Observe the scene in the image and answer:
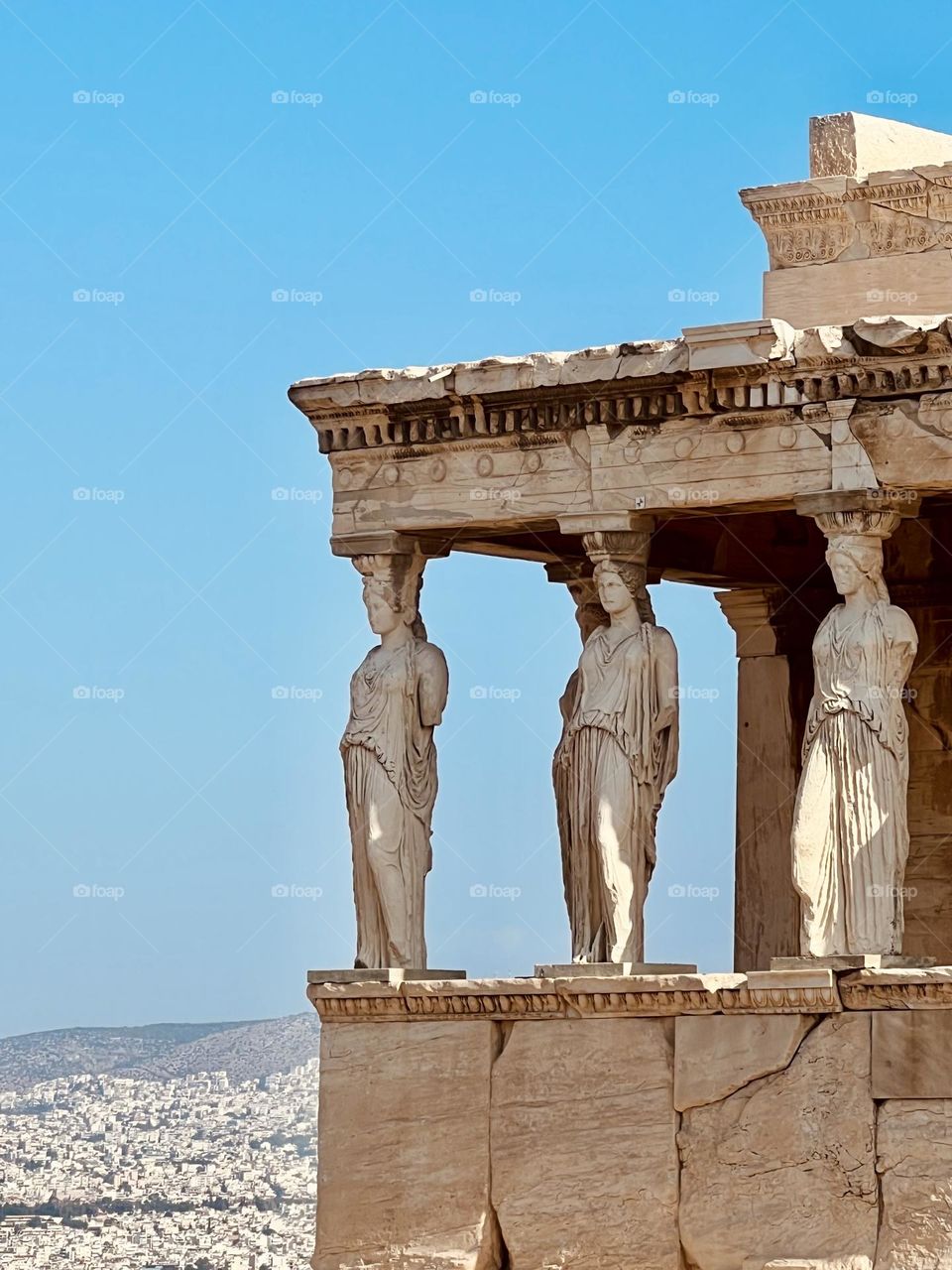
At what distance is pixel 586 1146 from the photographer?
20703 mm

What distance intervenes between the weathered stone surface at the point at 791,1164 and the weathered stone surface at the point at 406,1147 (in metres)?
1.27

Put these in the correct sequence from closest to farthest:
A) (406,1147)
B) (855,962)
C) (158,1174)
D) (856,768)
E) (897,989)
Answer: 1. (897,989)
2. (855,962)
3. (856,768)
4. (406,1147)
5. (158,1174)

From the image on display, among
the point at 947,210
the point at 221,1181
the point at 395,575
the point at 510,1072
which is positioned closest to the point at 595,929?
the point at 510,1072

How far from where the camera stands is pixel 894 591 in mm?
23672

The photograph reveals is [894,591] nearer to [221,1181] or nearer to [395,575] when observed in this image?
[395,575]

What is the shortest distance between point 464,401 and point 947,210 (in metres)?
3.35

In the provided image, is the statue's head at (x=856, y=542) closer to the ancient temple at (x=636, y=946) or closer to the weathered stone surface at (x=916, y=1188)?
the ancient temple at (x=636, y=946)

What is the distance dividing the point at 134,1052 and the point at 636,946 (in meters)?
13.5

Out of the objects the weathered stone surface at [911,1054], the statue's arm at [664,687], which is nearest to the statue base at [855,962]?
the weathered stone surface at [911,1054]

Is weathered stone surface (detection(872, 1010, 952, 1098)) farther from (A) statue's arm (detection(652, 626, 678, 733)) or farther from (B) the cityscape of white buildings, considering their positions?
(B) the cityscape of white buildings

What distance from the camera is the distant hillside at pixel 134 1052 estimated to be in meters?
33.6

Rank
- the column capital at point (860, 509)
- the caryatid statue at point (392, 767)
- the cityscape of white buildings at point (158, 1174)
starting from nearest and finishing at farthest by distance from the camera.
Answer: the column capital at point (860, 509), the caryatid statue at point (392, 767), the cityscape of white buildings at point (158, 1174)

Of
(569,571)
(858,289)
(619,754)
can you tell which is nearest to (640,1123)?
(619,754)

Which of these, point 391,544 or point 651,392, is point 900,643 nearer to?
point 651,392
